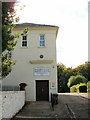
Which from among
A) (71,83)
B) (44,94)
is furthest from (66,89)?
(44,94)

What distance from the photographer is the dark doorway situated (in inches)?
879

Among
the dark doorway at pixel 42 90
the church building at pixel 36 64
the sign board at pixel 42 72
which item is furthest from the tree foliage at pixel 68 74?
the sign board at pixel 42 72

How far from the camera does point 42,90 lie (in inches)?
883

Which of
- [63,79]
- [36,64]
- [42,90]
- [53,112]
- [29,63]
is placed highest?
[29,63]

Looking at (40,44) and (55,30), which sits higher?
(55,30)

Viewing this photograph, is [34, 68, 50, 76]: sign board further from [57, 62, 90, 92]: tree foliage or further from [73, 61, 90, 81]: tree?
[73, 61, 90, 81]: tree

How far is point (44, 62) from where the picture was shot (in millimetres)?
22469

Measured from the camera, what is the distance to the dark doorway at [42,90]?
22.3 metres

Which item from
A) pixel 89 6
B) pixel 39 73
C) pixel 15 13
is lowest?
pixel 39 73

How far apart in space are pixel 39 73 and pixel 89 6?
11.1 meters

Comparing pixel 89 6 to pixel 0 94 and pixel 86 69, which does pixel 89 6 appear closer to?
pixel 0 94

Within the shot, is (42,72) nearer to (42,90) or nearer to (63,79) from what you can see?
(42,90)

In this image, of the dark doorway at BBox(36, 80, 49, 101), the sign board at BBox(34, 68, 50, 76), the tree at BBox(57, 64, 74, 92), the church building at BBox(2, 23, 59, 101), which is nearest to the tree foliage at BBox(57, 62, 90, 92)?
the tree at BBox(57, 64, 74, 92)

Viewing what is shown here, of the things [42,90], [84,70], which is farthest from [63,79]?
[42,90]
